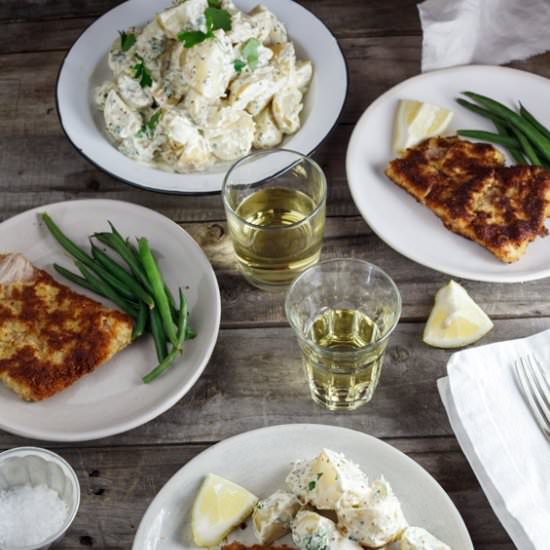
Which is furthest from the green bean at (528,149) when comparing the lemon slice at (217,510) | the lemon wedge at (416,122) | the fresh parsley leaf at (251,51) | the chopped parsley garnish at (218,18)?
the lemon slice at (217,510)

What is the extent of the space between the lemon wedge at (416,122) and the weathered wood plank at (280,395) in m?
0.67

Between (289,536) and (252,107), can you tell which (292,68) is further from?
(289,536)

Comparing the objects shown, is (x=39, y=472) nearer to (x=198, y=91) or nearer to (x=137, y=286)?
(x=137, y=286)

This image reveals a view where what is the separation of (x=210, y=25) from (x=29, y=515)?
161 cm

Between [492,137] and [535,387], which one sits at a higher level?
[492,137]

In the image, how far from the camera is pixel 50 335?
248 centimetres

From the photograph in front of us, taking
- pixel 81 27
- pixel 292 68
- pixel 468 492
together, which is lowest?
pixel 468 492

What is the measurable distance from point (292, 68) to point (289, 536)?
5.30ft

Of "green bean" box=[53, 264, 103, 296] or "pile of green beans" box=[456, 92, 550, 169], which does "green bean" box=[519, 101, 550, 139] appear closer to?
"pile of green beans" box=[456, 92, 550, 169]

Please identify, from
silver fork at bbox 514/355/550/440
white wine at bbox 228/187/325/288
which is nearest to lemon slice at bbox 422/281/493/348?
silver fork at bbox 514/355/550/440

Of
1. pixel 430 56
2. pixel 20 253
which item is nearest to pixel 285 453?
pixel 20 253

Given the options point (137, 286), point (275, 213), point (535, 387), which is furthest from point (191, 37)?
point (535, 387)

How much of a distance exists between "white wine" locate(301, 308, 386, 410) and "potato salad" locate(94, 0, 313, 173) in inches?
28.2

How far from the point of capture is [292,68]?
2.96 meters
